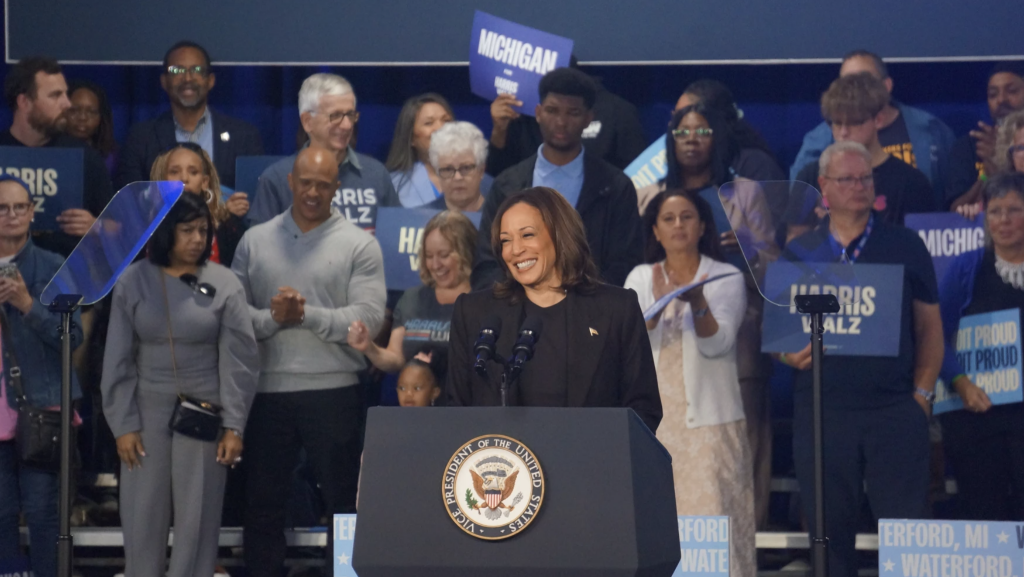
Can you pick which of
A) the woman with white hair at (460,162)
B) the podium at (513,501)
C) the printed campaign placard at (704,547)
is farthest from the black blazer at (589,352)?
the woman with white hair at (460,162)

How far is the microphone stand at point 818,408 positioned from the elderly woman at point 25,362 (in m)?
2.89

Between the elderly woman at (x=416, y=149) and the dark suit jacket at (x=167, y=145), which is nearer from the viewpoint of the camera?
the dark suit jacket at (x=167, y=145)

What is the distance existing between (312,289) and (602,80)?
1.87 meters

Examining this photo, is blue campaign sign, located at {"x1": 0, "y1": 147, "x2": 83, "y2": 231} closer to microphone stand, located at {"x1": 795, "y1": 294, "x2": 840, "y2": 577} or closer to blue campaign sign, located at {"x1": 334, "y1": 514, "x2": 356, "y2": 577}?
blue campaign sign, located at {"x1": 334, "y1": 514, "x2": 356, "y2": 577}

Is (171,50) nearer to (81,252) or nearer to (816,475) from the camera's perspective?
(81,252)

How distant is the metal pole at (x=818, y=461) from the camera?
4.20 meters

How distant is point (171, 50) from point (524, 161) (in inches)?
69.4

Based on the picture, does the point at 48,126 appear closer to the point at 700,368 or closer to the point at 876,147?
the point at 700,368

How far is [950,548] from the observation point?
4.41 m

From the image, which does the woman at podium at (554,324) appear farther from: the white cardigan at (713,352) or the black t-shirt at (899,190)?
the black t-shirt at (899,190)

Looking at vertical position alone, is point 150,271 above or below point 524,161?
below

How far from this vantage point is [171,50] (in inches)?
228

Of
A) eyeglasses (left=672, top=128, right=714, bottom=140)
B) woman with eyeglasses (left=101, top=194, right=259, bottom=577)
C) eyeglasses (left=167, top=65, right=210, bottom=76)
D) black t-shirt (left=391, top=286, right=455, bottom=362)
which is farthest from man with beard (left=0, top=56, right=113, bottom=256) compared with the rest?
eyeglasses (left=672, top=128, right=714, bottom=140)

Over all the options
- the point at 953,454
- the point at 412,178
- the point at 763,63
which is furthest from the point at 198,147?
the point at 953,454
